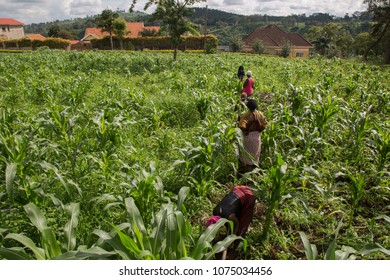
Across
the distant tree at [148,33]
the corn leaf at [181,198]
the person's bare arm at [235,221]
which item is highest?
the distant tree at [148,33]

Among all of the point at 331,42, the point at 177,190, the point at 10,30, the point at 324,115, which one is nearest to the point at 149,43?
the point at 10,30

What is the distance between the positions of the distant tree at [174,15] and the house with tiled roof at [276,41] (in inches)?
1180

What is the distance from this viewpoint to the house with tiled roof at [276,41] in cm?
4437

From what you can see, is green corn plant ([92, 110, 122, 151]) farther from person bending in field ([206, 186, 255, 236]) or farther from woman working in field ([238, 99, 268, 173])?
person bending in field ([206, 186, 255, 236])

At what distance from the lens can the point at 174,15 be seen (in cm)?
1542

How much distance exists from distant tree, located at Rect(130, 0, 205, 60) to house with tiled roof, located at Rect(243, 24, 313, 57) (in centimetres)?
2996

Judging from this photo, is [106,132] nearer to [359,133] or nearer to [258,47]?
[359,133]

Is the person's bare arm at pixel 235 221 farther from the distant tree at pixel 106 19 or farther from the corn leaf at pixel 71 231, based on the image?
the distant tree at pixel 106 19

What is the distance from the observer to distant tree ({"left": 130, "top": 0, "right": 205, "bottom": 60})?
15133 mm

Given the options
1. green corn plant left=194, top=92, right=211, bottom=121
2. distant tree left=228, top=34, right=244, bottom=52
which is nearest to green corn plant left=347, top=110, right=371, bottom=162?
green corn plant left=194, top=92, right=211, bottom=121

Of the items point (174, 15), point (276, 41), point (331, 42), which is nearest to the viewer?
point (174, 15)

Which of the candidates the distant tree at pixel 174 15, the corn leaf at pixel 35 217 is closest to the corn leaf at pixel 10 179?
the corn leaf at pixel 35 217

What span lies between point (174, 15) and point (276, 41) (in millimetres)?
36892
